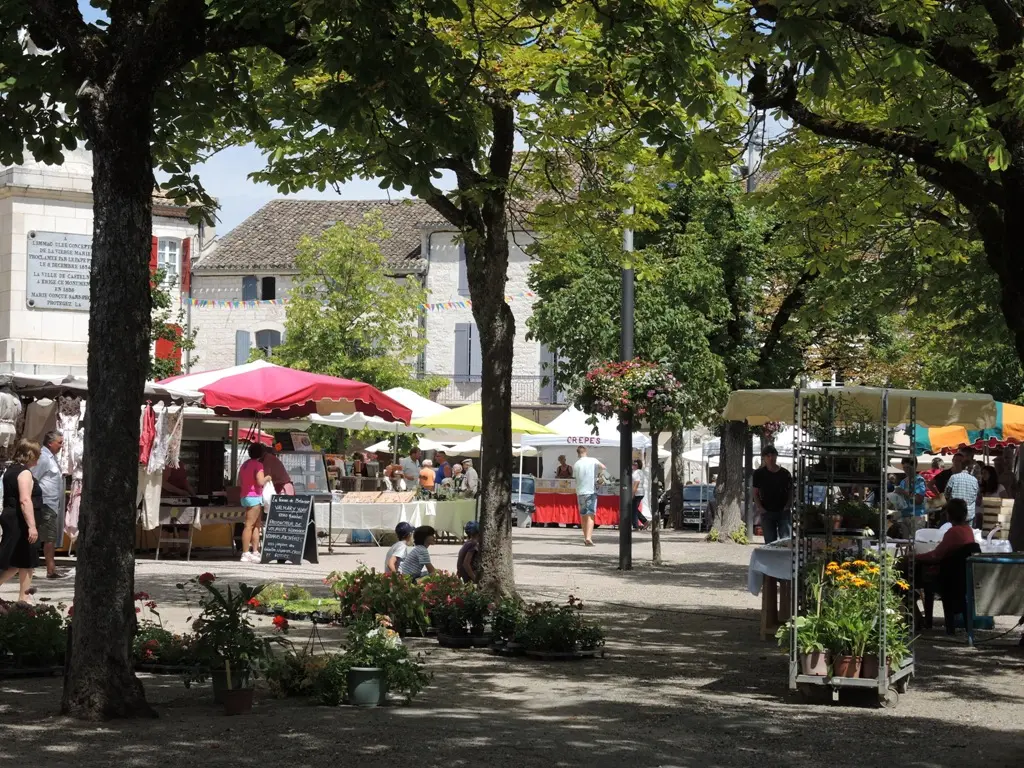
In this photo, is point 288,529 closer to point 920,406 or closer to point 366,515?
point 366,515

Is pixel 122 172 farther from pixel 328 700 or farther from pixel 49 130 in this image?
pixel 328 700

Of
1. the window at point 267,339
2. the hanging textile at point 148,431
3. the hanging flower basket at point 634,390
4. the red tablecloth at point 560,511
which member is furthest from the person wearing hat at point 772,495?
the window at point 267,339

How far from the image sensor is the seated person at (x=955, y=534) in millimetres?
15477

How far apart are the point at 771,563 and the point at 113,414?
7.22 meters

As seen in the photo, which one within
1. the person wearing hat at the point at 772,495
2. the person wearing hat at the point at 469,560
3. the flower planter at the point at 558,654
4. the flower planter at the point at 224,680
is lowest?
the flower planter at the point at 558,654

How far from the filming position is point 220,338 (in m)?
71.4

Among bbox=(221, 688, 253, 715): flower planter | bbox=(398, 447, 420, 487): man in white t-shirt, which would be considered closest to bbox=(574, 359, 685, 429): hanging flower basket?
bbox=(398, 447, 420, 487): man in white t-shirt

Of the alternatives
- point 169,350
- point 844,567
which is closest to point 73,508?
point 844,567

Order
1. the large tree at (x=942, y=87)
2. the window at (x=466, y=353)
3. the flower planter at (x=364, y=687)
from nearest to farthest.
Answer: the flower planter at (x=364, y=687)
the large tree at (x=942, y=87)
the window at (x=466, y=353)

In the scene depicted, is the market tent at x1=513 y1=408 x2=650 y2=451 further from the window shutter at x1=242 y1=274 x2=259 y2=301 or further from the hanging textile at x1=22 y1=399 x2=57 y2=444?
the window shutter at x1=242 y1=274 x2=259 y2=301

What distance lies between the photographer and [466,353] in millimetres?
67500

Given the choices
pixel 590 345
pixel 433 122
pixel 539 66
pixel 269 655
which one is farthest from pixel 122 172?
pixel 590 345

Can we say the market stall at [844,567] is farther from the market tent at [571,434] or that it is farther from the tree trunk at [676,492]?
the tree trunk at [676,492]

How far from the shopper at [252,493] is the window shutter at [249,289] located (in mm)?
48408
